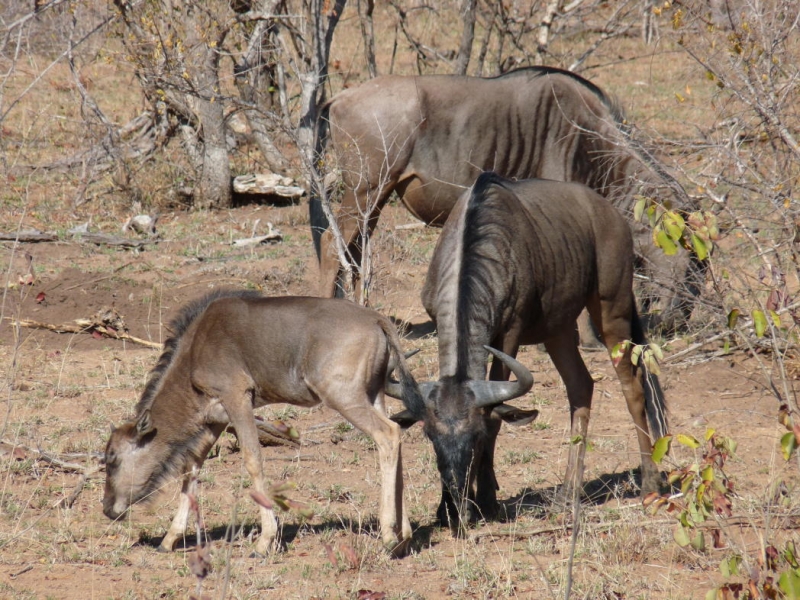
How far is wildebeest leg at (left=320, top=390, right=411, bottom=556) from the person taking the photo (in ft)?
16.2

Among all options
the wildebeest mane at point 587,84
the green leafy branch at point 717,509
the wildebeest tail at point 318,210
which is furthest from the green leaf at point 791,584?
the wildebeest tail at point 318,210

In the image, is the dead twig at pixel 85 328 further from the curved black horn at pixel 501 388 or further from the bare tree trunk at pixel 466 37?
the bare tree trunk at pixel 466 37

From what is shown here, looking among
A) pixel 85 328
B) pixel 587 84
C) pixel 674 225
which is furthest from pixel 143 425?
pixel 587 84

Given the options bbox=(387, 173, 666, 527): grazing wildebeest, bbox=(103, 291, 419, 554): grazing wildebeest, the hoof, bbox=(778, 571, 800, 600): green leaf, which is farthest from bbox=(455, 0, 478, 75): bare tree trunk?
bbox=(778, 571, 800, 600): green leaf

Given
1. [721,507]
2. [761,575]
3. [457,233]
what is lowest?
[761,575]

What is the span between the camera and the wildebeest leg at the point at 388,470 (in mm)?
4938

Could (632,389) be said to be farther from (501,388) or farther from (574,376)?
(501,388)

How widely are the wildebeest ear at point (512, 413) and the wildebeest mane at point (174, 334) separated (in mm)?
1492

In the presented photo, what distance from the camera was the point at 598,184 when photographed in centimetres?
937

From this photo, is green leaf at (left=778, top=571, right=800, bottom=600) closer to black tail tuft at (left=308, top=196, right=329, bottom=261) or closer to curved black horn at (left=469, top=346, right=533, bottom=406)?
curved black horn at (left=469, top=346, right=533, bottom=406)

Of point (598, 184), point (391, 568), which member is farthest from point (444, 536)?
point (598, 184)

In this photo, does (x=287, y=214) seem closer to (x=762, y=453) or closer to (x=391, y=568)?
(x=762, y=453)

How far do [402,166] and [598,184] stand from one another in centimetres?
187

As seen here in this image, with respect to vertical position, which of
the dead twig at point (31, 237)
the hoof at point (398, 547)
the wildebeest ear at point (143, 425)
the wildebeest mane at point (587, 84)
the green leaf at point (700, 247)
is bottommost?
the hoof at point (398, 547)
